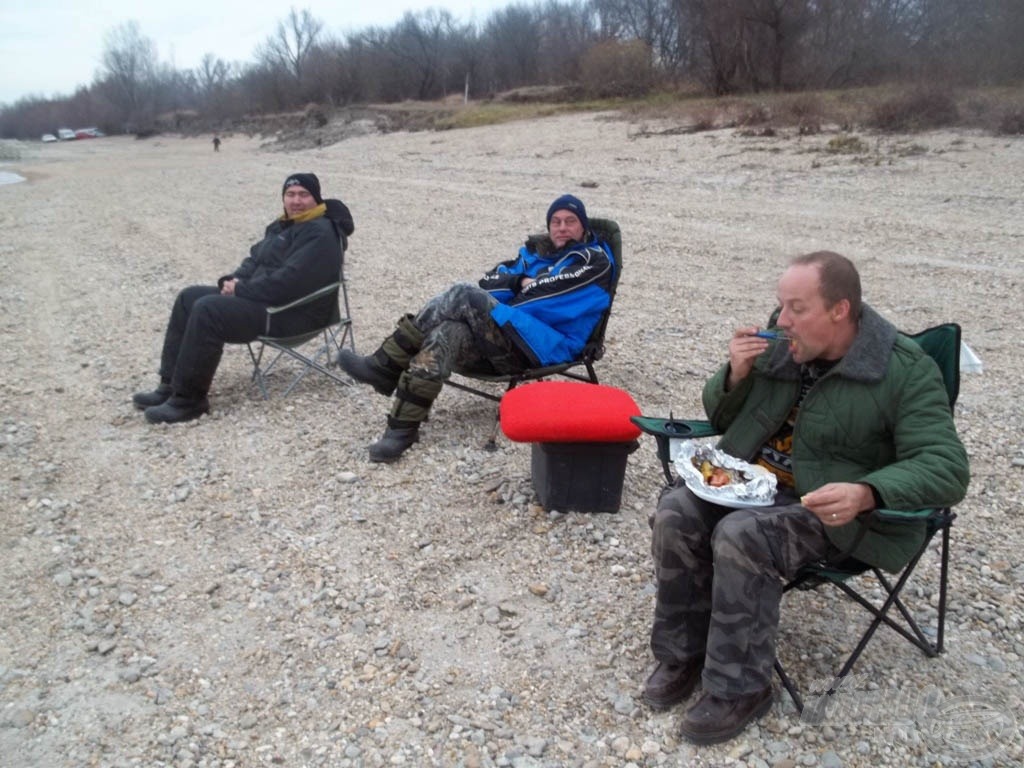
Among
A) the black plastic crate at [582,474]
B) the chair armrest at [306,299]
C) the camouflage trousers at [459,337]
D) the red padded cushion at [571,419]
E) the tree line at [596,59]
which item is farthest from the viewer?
the tree line at [596,59]

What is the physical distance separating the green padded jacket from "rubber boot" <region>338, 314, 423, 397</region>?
2.12 meters

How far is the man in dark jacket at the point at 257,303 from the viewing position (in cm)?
468

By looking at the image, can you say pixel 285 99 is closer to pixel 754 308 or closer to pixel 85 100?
pixel 85 100

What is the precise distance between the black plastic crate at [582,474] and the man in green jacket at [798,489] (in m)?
0.92

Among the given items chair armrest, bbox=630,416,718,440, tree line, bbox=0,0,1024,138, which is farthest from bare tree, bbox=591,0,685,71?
chair armrest, bbox=630,416,718,440

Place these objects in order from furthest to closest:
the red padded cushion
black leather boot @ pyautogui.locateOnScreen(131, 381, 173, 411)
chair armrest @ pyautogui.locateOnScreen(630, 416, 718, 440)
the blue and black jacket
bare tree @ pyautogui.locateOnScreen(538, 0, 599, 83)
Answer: bare tree @ pyautogui.locateOnScreen(538, 0, 599, 83), black leather boot @ pyautogui.locateOnScreen(131, 381, 173, 411), the blue and black jacket, the red padded cushion, chair armrest @ pyautogui.locateOnScreen(630, 416, 718, 440)

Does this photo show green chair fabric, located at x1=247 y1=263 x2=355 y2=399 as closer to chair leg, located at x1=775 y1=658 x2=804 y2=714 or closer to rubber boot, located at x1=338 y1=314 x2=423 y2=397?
rubber boot, located at x1=338 y1=314 x2=423 y2=397

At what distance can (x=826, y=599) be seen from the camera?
2990 millimetres

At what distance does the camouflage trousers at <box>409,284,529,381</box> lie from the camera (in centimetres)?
413

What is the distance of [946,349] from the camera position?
8.39 feet

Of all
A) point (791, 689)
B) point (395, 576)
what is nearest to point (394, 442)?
point (395, 576)

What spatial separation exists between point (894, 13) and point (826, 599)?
27445mm

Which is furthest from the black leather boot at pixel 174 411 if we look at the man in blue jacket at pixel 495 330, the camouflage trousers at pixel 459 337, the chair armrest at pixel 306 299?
the camouflage trousers at pixel 459 337

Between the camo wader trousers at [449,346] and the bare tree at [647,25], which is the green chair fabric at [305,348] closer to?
the camo wader trousers at [449,346]
